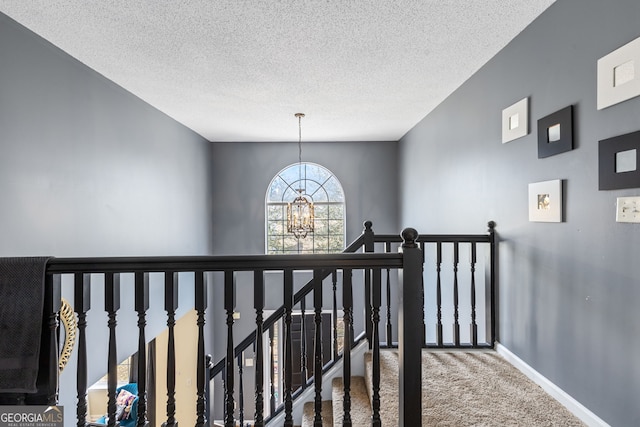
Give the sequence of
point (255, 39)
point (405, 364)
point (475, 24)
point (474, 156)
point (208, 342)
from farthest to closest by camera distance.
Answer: point (208, 342) < point (474, 156) < point (255, 39) < point (475, 24) < point (405, 364)

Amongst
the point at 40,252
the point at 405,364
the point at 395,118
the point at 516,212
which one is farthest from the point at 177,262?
the point at 395,118

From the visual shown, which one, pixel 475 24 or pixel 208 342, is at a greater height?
pixel 475 24

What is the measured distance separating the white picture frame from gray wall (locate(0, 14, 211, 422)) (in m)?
3.25

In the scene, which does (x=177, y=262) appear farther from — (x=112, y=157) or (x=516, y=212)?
(x=112, y=157)

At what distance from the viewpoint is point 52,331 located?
4.23 ft

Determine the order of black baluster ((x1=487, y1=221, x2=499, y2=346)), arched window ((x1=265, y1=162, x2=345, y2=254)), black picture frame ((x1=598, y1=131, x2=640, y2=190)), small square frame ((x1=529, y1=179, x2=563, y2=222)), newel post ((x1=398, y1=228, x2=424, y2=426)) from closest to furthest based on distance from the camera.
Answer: newel post ((x1=398, y1=228, x2=424, y2=426))
black picture frame ((x1=598, y1=131, x2=640, y2=190))
small square frame ((x1=529, y1=179, x2=563, y2=222))
black baluster ((x1=487, y1=221, x2=499, y2=346))
arched window ((x1=265, y1=162, x2=345, y2=254))

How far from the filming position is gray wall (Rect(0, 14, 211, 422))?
2137 mm

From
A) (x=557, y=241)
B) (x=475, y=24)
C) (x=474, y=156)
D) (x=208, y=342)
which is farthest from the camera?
(x=208, y=342)

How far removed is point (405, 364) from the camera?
125 cm

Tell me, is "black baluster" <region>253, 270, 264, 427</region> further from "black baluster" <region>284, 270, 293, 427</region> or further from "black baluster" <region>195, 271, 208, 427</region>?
Answer: "black baluster" <region>195, 271, 208, 427</region>

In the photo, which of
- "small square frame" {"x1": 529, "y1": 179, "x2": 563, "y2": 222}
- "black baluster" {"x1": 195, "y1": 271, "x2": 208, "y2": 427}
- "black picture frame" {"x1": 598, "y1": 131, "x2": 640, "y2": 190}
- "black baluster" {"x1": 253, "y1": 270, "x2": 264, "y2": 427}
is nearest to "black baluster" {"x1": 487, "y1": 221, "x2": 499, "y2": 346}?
"small square frame" {"x1": 529, "y1": 179, "x2": 563, "y2": 222}

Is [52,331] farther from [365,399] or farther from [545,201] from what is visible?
[545,201]

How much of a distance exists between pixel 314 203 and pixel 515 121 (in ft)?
12.9

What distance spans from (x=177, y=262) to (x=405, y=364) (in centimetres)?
91
